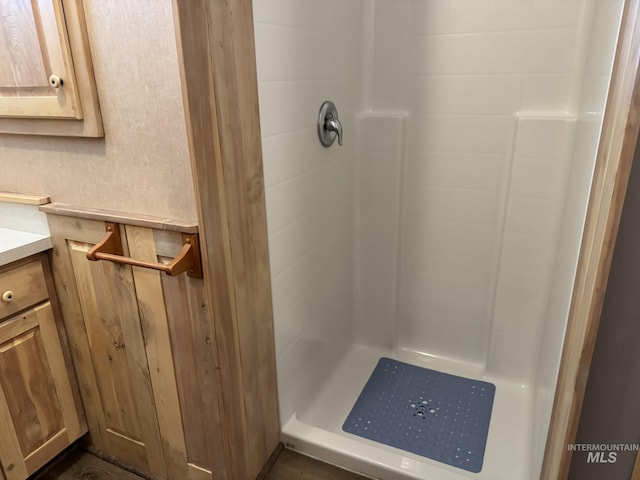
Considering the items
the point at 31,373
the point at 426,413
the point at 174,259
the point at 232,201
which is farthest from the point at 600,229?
the point at 31,373

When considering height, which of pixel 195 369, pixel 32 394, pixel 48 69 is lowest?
pixel 32 394

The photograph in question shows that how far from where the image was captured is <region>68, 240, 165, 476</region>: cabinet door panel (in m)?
1.24

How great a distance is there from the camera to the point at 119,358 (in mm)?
1336

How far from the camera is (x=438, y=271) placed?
189 centimetres

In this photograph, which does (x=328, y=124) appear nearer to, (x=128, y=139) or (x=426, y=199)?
(x=426, y=199)

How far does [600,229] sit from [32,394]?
60.1 inches

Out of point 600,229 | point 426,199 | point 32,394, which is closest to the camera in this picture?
point 600,229

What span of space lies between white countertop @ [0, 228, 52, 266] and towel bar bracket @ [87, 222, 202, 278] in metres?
0.23

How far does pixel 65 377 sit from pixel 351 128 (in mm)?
1322

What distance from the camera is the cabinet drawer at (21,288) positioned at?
1.20 m

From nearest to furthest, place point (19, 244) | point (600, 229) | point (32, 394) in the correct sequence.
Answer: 1. point (600, 229)
2. point (19, 244)
3. point (32, 394)

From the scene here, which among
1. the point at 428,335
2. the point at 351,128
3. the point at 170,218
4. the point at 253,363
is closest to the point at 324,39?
the point at 351,128

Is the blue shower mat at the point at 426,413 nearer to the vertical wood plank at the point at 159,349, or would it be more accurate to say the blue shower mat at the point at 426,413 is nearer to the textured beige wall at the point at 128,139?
the vertical wood plank at the point at 159,349

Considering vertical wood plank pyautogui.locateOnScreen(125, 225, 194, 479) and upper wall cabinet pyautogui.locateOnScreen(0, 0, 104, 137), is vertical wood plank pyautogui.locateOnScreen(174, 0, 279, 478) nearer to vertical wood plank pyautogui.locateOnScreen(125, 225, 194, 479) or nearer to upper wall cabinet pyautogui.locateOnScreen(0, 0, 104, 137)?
vertical wood plank pyautogui.locateOnScreen(125, 225, 194, 479)
